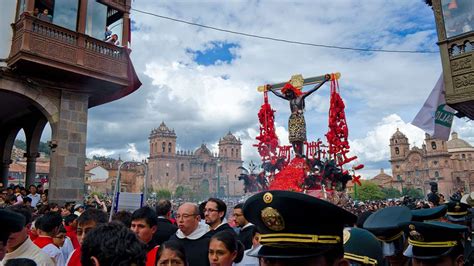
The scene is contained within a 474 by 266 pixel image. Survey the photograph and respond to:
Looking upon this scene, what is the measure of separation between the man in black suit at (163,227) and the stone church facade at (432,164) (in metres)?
84.3

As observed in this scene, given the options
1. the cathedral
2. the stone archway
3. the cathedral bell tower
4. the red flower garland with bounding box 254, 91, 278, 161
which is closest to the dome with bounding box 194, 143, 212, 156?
the cathedral

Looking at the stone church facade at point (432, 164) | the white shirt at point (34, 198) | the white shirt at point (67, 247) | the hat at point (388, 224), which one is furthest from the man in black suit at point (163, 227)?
the stone church facade at point (432, 164)

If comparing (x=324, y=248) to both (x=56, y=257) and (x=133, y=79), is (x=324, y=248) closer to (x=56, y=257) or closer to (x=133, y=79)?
(x=56, y=257)

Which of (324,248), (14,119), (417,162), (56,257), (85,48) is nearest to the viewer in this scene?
(324,248)

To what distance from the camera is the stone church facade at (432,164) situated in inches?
3231

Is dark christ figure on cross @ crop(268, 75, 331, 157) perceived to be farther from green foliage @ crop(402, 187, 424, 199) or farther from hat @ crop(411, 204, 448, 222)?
green foliage @ crop(402, 187, 424, 199)

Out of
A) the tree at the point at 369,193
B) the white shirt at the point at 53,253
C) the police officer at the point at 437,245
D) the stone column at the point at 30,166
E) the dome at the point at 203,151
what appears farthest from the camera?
the dome at the point at 203,151

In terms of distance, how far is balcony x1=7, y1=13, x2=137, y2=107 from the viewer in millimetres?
9852

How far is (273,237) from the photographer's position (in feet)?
6.03

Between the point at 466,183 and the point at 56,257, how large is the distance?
306 feet

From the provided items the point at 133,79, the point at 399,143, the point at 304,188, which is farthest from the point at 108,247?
the point at 399,143

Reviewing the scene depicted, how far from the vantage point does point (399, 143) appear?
93562 mm

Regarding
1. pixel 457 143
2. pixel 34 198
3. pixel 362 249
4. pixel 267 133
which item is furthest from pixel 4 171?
pixel 457 143

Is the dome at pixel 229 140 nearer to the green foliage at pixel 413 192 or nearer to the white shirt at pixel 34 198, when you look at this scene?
the green foliage at pixel 413 192
